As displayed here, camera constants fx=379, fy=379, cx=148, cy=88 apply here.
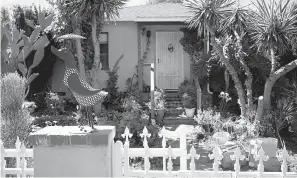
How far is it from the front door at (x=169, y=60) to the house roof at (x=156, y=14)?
38.6 inches

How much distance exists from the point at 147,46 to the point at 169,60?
1236 millimetres

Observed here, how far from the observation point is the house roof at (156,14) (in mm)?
13492

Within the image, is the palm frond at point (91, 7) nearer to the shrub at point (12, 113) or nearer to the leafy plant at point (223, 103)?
the leafy plant at point (223, 103)

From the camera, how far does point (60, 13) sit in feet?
41.1

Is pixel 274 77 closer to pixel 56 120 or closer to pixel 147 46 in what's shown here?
pixel 147 46

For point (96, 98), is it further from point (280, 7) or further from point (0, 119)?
point (280, 7)

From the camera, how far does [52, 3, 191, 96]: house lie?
46.5 ft

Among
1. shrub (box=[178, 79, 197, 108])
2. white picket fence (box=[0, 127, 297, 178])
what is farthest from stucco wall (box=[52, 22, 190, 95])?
white picket fence (box=[0, 127, 297, 178])

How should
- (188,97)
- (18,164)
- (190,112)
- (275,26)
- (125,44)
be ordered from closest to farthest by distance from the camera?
(18,164) < (275,26) < (190,112) < (188,97) < (125,44)

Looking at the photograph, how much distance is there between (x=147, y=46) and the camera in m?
14.6

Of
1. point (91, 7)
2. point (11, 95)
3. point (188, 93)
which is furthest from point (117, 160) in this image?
point (188, 93)

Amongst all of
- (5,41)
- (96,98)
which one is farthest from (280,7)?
(5,41)

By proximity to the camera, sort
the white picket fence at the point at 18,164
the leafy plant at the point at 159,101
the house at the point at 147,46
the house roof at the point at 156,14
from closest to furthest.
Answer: the white picket fence at the point at 18,164 < the leafy plant at the point at 159,101 < the house roof at the point at 156,14 < the house at the point at 147,46

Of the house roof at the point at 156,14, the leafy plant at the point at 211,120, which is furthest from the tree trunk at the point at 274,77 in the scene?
the house roof at the point at 156,14
